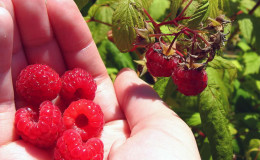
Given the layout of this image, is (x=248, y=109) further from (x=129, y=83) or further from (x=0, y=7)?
(x=0, y=7)

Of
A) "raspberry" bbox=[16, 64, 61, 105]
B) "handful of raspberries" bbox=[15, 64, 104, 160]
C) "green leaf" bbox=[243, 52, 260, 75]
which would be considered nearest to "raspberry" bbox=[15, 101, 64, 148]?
"handful of raspberries" bbox=[15, 64, 104, 160]

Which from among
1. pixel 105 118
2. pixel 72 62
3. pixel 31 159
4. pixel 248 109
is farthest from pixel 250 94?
pixel 31 159

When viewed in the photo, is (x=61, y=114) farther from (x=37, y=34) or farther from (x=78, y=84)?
(x=37, y=34)

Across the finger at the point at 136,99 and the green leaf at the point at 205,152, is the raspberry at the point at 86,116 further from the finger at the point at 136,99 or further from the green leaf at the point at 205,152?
the green leaf at the point at 205,152

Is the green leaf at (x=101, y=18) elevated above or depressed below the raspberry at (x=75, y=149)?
above

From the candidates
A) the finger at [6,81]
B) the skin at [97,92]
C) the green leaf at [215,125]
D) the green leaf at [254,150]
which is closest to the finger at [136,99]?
the skin at [97,92]

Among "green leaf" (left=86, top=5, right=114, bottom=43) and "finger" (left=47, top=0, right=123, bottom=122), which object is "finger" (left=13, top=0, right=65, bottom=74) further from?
"green leaf" (left=86, top=5, right=114, bottom=43)
